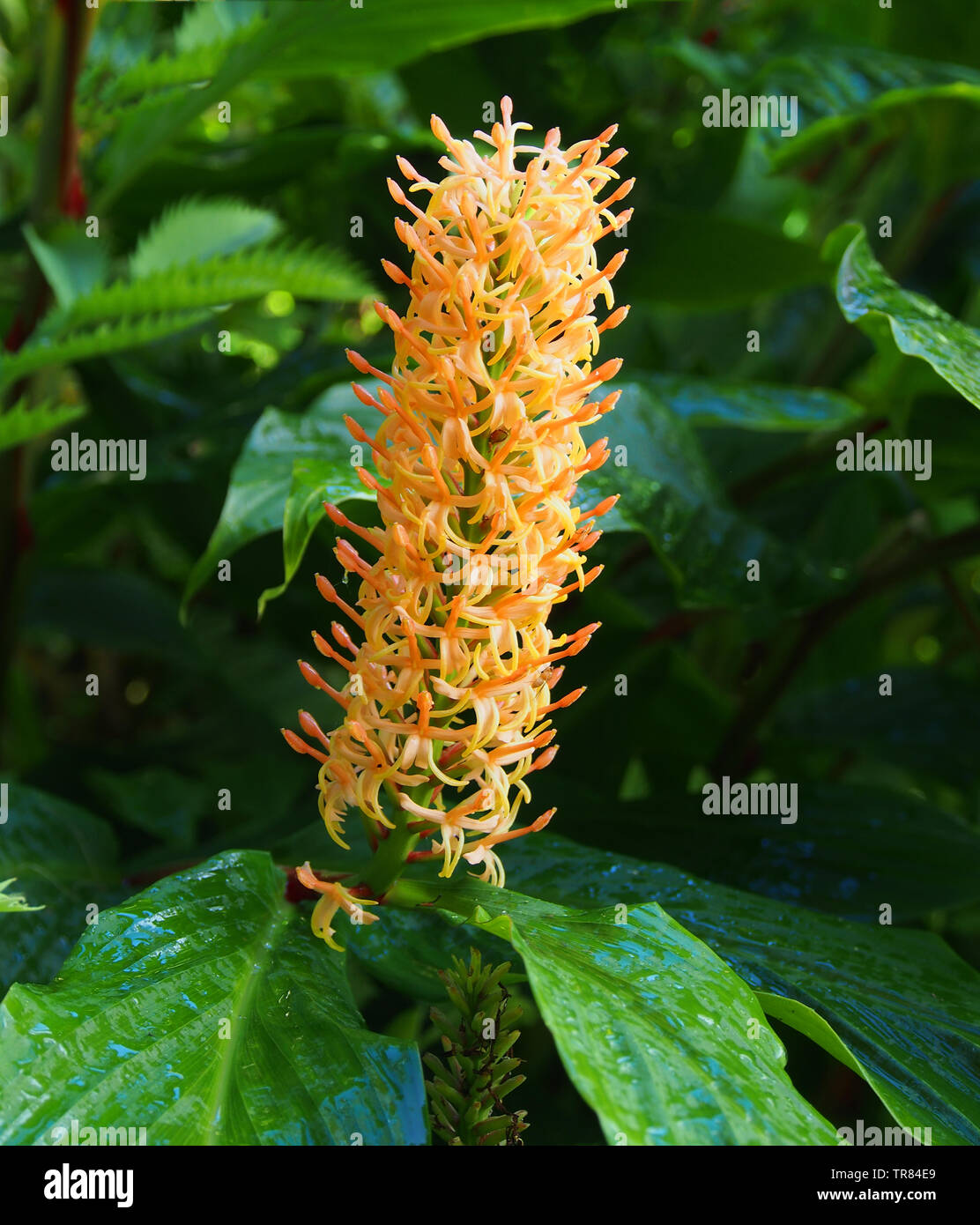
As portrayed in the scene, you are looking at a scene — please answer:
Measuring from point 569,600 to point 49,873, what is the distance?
524 millimetres

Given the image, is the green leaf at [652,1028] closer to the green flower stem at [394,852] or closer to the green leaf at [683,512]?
the green flower stem at [394,852]


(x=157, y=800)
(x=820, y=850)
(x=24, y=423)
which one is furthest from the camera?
(x=157, y=800)

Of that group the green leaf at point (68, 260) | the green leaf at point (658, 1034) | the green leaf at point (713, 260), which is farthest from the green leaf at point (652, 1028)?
the green leaf at point (713, 260)

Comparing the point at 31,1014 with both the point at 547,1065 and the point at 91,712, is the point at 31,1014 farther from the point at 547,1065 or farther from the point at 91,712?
the point at 91,712

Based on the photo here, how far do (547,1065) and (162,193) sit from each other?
978 millimetres

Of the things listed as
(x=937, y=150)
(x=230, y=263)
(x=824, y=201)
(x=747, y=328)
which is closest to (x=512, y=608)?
(x=230, y=263)

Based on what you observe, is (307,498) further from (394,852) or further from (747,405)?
(747,405)

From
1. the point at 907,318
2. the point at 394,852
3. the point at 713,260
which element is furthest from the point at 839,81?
the point at 394,852

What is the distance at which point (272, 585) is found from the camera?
1106 mm

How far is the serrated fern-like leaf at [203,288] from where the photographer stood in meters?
0.73

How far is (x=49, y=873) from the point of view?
745mm

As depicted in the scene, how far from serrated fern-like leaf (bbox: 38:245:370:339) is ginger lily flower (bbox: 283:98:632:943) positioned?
26 cm

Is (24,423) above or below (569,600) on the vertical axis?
above
